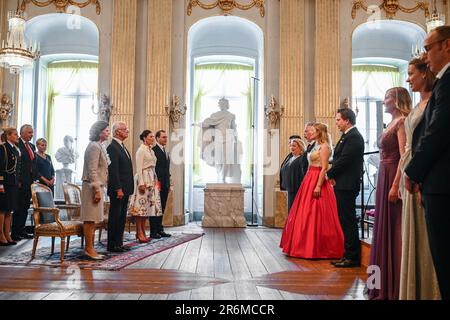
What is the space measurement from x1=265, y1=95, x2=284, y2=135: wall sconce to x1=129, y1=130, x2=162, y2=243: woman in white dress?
11.4 feet

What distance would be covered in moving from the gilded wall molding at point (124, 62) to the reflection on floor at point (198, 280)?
406 cm

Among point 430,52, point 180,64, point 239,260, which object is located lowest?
point 239,260

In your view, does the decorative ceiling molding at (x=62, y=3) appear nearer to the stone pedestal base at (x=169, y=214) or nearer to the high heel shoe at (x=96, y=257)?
the stone pedestal base at (x=169, y=214)

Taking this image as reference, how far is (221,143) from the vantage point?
912 centimetres

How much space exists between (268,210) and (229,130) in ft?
5.92

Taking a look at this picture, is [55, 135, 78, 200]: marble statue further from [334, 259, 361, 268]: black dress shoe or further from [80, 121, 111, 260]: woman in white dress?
[334, 259, 361, 268]: black dress shoe

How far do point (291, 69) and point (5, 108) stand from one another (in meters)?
5.70

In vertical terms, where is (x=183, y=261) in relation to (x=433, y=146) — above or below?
below

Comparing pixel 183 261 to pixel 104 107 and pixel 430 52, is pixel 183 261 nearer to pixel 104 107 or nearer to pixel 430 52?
pixel 430 52

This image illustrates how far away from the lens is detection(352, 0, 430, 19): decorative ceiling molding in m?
9.13

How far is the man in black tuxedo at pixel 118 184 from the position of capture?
487cm

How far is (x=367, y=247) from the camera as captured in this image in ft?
13.8

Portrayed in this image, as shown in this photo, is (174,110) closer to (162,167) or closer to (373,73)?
(162,167)

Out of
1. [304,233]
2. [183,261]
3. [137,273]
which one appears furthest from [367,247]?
[137,273]
